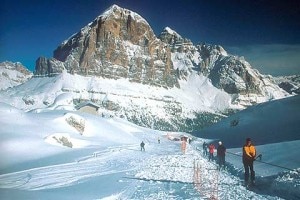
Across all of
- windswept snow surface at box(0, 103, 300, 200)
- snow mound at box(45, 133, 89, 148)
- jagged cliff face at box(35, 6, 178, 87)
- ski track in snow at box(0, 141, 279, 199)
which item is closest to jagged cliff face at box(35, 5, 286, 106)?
jagged cliff face at box(35, 6, 178, 87)

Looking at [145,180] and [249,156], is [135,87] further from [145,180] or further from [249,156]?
[249,156]

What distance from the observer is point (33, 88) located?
12650cm

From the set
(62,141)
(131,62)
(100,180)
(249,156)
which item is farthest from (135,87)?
(249,156)

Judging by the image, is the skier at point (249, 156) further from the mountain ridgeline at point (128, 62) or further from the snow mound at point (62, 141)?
the mountain ridgeline at point (128, 62)

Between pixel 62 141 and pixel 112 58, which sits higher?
pixel 112 58

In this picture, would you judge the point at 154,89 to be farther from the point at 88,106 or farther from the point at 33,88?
the point at 88,106

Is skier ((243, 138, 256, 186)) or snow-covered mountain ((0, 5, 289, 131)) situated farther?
snow-covered mountain ((0, 5, 289, 131))

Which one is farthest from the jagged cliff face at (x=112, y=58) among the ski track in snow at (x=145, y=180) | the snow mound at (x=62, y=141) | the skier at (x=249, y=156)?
the skier at (x=249, y=156)

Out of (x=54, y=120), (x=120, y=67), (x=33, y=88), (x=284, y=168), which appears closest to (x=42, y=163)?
(x=284, y=168)

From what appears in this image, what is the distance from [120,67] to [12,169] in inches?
5760

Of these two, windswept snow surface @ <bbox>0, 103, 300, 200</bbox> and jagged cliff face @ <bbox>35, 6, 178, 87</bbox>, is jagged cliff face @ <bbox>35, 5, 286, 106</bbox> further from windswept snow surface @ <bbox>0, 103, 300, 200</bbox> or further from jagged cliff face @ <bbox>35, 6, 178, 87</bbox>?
windswept snow surface @ <bbox>0, 103, 300, 200</bbox>

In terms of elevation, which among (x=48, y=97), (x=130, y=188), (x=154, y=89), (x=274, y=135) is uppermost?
(x=154, y=89)

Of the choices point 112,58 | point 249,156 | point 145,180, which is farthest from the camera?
point 112,58

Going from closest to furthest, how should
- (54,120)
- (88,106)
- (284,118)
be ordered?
(284,118)
(54,120)
(88,106)
